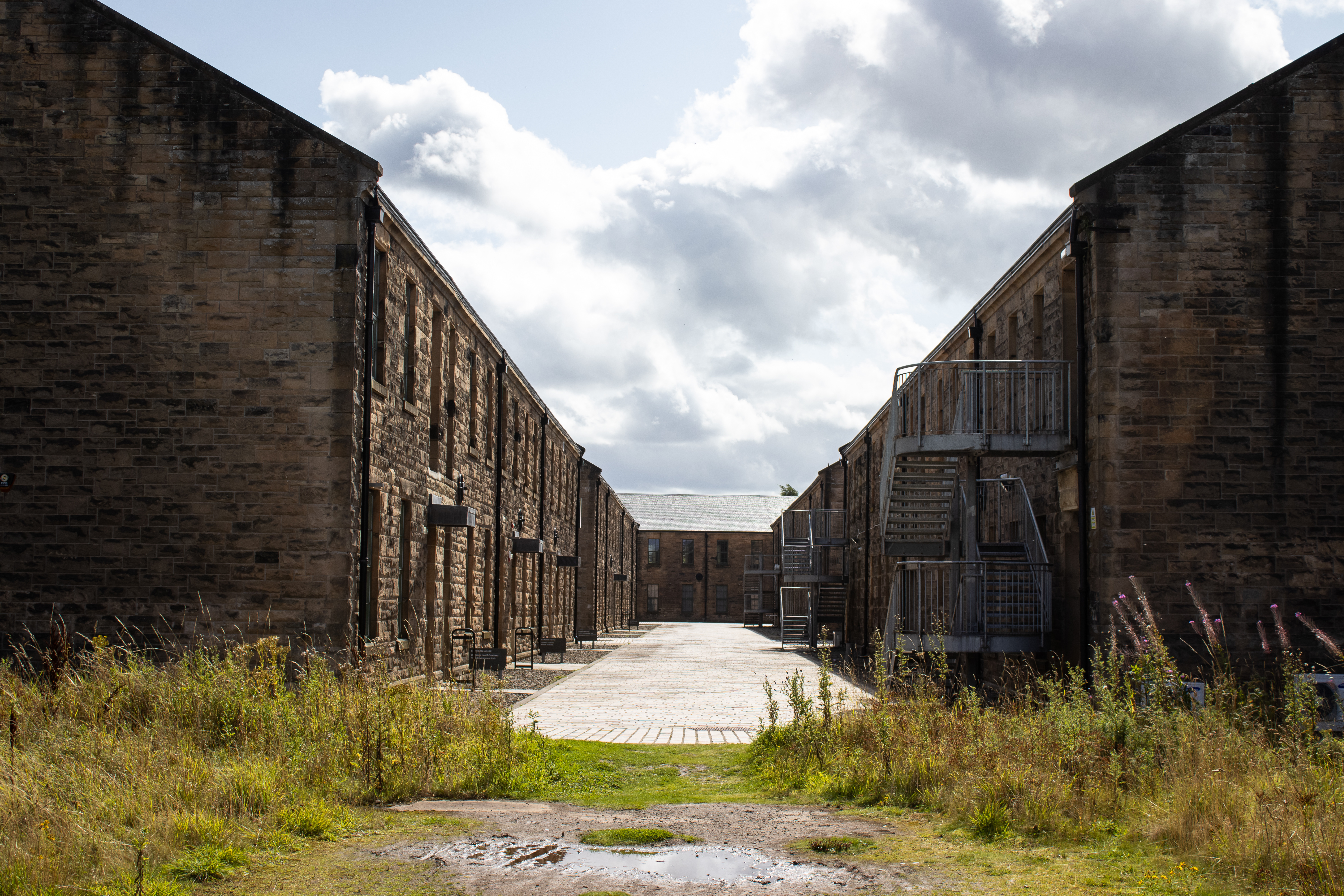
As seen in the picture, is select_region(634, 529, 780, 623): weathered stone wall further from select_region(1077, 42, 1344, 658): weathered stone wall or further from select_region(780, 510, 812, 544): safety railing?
select_region(1077, 42, 1344, 658): weathered stone wall

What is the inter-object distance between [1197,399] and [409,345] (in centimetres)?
1078

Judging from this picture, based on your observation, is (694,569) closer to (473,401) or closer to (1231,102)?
(473,401)

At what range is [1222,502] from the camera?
44.9 feet

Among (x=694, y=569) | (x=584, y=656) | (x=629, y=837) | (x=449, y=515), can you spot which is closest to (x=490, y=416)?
(x=449, y=515)

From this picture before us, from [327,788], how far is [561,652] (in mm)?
17445

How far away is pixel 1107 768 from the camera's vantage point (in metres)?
7.57

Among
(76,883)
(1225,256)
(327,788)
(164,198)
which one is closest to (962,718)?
(327,788)

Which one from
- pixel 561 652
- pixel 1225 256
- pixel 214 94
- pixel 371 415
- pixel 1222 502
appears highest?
pixel 214 94

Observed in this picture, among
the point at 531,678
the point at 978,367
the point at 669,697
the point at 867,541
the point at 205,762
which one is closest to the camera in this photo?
the point at 205,762

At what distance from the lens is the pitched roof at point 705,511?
74375 mm

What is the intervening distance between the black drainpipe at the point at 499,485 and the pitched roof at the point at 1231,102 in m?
13.6

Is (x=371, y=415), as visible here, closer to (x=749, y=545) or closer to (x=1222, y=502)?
(x=1222, y=502)

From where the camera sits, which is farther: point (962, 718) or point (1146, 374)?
point (1146, 374)

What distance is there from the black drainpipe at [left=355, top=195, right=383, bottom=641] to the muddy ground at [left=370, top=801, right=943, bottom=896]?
632cm
